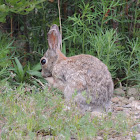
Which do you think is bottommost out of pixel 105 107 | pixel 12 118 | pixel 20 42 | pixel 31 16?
pixel 105 107

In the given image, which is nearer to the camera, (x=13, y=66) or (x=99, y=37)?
(x=99, y=37)

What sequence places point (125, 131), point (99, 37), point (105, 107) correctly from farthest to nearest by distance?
point (99, 37)
point (105, 107)
point (125, 131)

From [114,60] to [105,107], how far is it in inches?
62.8

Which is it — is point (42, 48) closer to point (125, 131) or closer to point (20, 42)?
point (20, 42)

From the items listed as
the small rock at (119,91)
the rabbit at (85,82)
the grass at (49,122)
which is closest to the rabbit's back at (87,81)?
the rabbit at (85,82)

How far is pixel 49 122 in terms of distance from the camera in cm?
359

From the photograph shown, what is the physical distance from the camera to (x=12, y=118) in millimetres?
3660

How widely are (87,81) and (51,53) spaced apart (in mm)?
1382

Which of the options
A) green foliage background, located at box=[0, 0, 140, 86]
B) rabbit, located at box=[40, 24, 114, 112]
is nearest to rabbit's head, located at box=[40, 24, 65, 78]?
green foliage background, located at box=[0, 0, 140, 86]

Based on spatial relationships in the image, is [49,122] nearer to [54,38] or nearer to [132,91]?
[54,38]

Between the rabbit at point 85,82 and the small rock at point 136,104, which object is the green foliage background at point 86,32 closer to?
the small rock at point 136,104

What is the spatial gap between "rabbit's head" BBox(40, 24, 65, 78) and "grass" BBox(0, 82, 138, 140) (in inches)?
70.1

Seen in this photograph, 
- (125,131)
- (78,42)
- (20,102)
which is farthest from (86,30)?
(125,131)

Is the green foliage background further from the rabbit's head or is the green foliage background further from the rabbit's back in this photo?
the rabbit's back
